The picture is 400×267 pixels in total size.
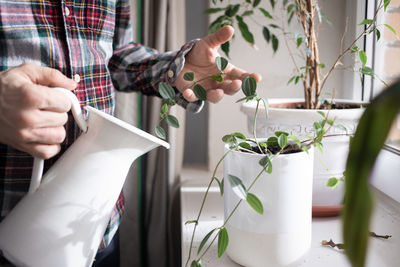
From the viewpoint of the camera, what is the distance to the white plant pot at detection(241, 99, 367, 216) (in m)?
0.73

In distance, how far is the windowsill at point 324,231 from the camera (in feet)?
1.95

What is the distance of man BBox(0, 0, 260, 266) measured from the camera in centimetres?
49

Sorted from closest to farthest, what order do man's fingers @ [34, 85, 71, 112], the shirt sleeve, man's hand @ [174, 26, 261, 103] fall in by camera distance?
1. man's fingers @ [34, 85, 71, 112]
2. man's hand @ [174, 26, 261, 103]
3. the shirt sleeve

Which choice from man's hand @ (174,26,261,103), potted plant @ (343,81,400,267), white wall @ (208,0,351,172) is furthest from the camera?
white wall @ (208,0,351,172)

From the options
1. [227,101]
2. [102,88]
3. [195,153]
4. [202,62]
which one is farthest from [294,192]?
[195,153]

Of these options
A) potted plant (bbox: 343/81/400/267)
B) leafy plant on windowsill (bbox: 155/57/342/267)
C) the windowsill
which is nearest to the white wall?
the windowsill

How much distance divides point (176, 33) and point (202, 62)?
0.57m

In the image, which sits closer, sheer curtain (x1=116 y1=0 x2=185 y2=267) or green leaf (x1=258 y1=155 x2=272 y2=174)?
green leaf (x1=258 y1=155 x2=272 y2=174)

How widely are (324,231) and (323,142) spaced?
→ 0.16 meters

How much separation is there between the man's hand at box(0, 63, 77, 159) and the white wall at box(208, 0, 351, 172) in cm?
84

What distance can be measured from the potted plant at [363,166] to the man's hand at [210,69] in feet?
1.67

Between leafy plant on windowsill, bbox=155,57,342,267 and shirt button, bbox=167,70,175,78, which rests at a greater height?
Answer: shirt button, bbox=167,70,175,78

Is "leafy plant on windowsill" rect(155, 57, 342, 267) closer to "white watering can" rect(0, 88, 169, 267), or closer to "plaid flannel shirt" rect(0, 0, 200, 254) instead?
"white watering can" rect(0, 88, 169, 267)

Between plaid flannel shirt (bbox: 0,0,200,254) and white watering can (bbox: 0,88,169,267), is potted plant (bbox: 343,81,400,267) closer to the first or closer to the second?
white watering can (bbox: 0,88,169,267)
